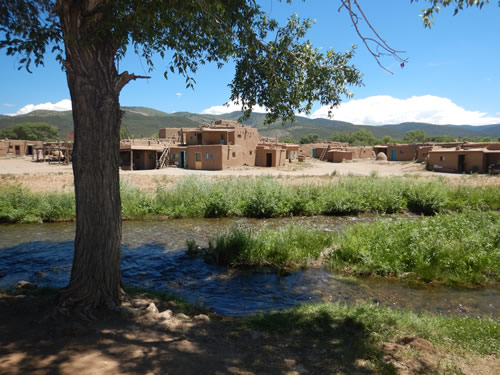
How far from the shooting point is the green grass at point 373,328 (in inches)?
145

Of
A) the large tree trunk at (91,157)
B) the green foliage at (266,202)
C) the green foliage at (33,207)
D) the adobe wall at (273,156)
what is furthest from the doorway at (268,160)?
the large tree trunk at (91,157)

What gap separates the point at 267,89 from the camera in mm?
7305

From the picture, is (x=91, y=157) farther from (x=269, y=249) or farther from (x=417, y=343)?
(x=269, y=249)

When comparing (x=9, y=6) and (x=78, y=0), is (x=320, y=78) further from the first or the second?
(x=9, y=6)

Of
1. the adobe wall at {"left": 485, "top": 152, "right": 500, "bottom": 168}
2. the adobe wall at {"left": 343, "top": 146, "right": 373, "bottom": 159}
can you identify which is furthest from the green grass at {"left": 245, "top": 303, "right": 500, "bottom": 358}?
the adobe wall at {"left": 343, "top": 146, "right": 373, "bottom": 159}

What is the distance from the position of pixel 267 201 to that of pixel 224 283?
27.7 ft

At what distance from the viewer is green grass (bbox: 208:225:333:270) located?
8.28 m

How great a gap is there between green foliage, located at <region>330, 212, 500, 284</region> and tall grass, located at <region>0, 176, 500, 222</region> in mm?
6453

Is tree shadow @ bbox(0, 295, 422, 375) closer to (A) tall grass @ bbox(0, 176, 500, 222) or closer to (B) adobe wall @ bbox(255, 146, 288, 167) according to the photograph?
(A) tall grass @ bbox(0, 176, 500, 222)

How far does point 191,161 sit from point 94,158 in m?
30.1

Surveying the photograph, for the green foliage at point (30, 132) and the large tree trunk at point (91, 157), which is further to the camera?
the green foliage at point (30, 132)

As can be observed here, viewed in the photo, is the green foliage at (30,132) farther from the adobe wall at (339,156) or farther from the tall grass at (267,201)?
the tall grass at (267,201)

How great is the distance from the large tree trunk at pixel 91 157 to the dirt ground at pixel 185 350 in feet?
1.72

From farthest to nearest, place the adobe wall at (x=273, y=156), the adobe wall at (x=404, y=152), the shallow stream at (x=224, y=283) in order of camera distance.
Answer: the adobe wall at (x=404, y=152), the adobe wall at (x=273, y=156), the shallow stream at (x=224, y=283)
